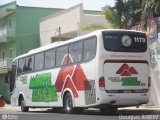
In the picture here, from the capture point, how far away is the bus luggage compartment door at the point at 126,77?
18.3 meters

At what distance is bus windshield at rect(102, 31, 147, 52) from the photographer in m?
18.5

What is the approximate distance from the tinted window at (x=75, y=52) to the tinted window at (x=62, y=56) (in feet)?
1.60

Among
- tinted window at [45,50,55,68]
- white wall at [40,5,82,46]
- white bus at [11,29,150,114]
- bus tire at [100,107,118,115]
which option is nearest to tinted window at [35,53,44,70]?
tinted window at [45,50,55,68]

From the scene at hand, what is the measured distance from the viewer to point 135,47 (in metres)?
18.8

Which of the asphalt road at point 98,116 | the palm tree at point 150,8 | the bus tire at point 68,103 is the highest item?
the palm tree at point 150,8

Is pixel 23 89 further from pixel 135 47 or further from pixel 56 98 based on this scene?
pixel 135 47

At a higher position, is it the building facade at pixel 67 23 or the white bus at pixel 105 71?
the building facade at pixel 67 23

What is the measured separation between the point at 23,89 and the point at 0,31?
23.0 meters

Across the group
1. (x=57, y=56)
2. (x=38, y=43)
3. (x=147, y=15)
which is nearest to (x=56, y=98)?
(x=57, y=56)

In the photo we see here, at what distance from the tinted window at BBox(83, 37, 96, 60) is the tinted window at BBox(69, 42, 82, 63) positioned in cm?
49

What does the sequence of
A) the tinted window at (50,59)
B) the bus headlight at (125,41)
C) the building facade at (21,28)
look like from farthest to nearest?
the building facade at (21,28)
the tinted window at (50,59)
the bus headlight at (125,41)

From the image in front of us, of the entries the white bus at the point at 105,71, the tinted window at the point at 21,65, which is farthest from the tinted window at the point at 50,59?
the tinted window at the point at 21,65

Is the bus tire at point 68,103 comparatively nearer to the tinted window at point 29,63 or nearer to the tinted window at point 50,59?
the tinted window at point 50,59

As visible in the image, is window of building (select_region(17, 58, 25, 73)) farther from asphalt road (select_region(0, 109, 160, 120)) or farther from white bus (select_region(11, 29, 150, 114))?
asphalt road (select_region(0, 109, 160, 120))
